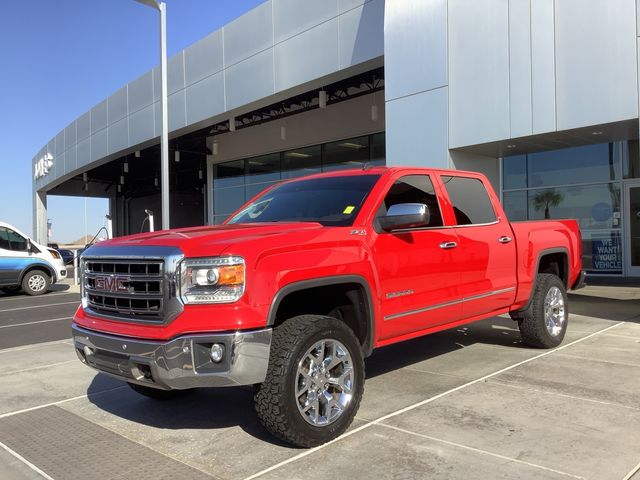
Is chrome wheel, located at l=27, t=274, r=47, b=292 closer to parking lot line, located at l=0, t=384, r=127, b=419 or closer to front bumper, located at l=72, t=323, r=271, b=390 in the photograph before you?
parking lot line, located at l=0, t=384, r=127, b=419

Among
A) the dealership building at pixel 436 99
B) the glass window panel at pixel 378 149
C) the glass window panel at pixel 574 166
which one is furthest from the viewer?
the glass window panel at pixel 378 149

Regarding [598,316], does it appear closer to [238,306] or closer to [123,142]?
[238,306]

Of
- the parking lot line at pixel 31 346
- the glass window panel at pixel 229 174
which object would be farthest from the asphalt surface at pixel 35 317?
the glass window panel at pixel 229 174

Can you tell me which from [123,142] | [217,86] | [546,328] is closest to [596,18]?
[546,328]

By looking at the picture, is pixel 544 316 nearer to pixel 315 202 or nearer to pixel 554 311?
pixel 554 311

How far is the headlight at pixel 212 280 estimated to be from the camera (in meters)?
3.48

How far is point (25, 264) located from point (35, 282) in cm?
62

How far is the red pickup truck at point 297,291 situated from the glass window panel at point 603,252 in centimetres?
1065

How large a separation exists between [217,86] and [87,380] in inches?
566

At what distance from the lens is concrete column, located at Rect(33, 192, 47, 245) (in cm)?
4062

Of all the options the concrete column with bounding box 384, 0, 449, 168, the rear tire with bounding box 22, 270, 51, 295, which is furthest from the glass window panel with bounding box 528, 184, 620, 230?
the rear tire with bounding box 22, 270, 51, 295

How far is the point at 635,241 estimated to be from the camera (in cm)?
1423

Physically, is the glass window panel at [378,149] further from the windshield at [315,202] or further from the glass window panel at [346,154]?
the windshield at [315,202]

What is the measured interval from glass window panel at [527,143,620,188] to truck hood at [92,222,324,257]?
12.8 m
